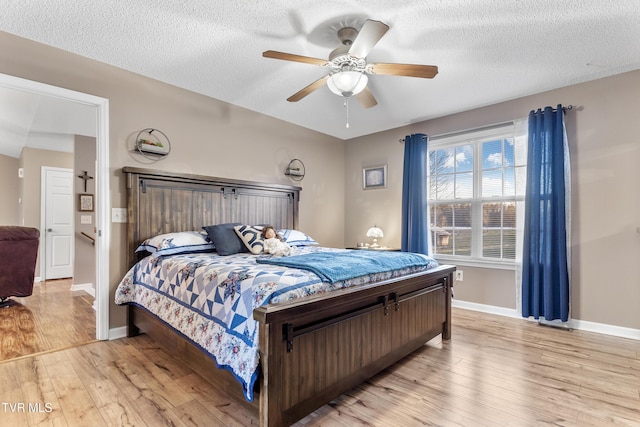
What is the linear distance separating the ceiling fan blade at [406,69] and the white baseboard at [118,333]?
304 cm

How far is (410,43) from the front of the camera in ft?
8.20

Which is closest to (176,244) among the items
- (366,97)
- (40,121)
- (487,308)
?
(366,97)

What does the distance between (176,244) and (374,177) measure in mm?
3060

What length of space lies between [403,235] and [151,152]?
3.14 meters

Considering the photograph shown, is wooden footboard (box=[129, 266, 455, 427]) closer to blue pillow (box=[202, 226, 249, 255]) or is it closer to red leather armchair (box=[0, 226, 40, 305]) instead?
blue pillow (box=[202, 226, 249, 255])

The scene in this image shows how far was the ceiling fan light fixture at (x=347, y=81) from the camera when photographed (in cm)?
223

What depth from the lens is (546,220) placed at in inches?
126

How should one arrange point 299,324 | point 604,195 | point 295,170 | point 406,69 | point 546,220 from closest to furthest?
point 299,324 → point 406,69 → point 604,195 → point 546,220 → point 295,170

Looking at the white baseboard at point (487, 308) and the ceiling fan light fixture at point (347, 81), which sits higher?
the ceiling fan light fixture at point (347, 81)

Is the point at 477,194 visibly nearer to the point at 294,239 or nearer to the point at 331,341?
the point at 294,239

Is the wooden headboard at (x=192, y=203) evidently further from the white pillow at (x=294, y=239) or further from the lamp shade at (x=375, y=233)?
the lamp shade at (x=375, y=233)

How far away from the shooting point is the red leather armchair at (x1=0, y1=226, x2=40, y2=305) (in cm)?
384

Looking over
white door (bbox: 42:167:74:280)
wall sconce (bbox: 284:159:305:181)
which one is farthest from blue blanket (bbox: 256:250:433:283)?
white door (bbox: 42:167:74:280)

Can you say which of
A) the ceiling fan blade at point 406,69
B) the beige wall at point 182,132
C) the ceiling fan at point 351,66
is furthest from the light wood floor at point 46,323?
the ceiling fan blade at point 406,69
